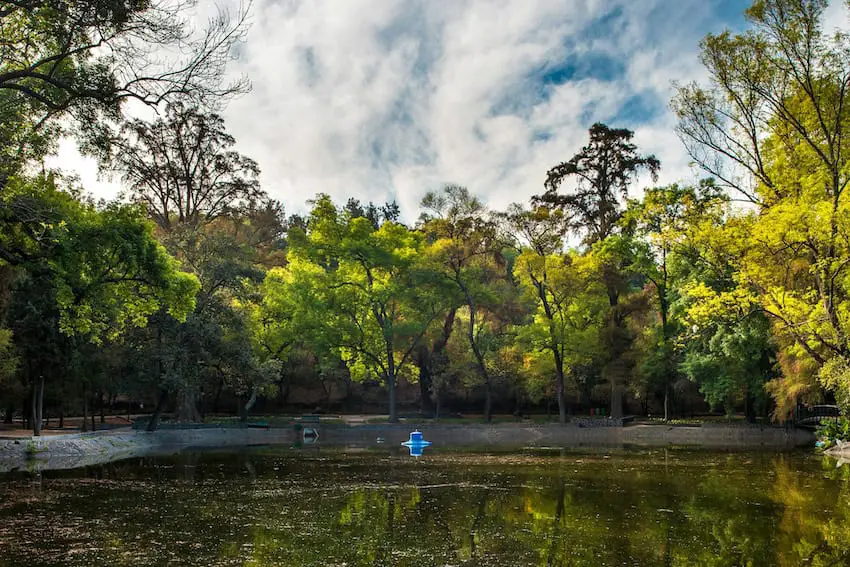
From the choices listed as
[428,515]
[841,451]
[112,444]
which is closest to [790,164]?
[841,451]

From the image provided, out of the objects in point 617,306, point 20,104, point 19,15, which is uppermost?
point 19,15

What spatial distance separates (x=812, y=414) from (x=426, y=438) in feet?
79.0

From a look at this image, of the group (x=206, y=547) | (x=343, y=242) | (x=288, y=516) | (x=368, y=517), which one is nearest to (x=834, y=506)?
(x=368, y=517)

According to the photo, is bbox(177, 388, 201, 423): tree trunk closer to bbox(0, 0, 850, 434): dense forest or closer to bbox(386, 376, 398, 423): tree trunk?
bbox(0, 0, 850, 434): dense forest

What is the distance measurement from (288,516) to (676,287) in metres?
38.0

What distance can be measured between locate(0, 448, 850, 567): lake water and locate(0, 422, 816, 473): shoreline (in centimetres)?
611

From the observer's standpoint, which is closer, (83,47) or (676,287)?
(83,47)

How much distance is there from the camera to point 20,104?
1791 cm

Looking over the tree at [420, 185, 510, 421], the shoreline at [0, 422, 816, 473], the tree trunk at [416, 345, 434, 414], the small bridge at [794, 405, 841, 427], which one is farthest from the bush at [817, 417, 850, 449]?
the tree trunk at [416, 345, 434, 414]

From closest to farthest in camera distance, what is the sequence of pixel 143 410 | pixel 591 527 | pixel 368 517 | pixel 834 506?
pixel 591 527, pixel 368 517, pixel 834 506, pixel 143 410

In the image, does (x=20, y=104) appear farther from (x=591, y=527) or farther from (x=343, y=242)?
(x=343, y=242)

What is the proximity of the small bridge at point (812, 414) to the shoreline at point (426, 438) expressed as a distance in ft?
3.52

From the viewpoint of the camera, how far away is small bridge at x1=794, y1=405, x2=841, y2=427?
41.8 meters

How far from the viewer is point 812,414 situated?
4406 cm
